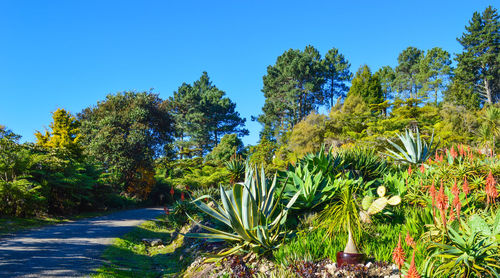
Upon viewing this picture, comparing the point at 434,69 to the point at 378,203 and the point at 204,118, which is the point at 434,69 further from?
the point at 378,203

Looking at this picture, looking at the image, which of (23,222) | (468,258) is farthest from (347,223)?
(23,222)

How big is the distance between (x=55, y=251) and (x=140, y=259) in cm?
175

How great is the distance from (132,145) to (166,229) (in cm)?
978

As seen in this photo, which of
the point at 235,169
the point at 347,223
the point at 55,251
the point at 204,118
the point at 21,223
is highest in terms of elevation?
the point at 204,118

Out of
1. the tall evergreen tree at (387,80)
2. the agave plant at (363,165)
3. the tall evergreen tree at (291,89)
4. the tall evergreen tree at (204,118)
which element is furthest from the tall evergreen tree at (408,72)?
the agave plant at (363,165)

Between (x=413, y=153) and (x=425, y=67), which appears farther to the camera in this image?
(x=425, y=67)

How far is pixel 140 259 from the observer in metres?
7.46

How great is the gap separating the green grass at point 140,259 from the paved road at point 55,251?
26cm

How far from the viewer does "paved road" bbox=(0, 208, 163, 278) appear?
5.38 metres

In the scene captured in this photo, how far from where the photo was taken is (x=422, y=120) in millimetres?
24766

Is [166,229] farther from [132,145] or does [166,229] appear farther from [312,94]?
[312,94]

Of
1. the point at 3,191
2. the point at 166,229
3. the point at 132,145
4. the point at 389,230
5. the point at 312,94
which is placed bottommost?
the point at 166,229

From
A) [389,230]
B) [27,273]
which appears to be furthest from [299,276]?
[27,273]

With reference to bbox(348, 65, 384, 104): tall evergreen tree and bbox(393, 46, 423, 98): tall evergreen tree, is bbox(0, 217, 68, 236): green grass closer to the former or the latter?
bbox(348, 65, 384, 104): tall evergreen tree
